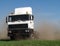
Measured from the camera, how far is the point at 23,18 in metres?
29.3

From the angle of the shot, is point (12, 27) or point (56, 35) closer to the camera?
point (12, 27)

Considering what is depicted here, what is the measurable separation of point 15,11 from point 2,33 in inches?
243

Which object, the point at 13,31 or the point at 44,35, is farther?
the point at 44,35

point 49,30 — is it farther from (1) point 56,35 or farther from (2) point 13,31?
(2) point 13,31

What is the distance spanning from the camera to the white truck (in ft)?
95.8

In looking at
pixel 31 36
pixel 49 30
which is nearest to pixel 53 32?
pixel 49 30

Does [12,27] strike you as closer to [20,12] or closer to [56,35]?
[20,12]

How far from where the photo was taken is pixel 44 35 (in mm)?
34500

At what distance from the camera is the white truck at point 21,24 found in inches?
1149

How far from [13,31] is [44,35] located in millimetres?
6548

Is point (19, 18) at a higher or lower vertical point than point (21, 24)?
higher

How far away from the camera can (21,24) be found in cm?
2938

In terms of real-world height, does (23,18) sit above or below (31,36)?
above

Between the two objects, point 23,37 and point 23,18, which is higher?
point 23,18
